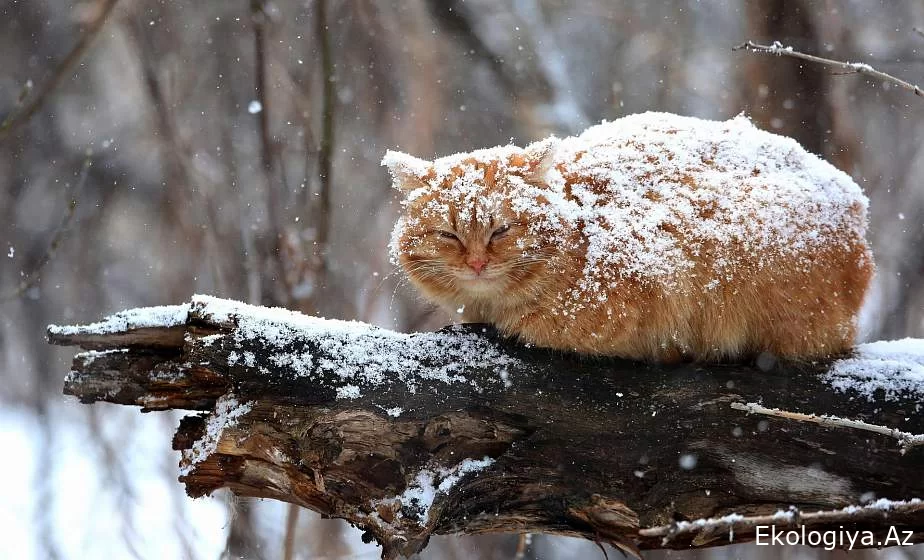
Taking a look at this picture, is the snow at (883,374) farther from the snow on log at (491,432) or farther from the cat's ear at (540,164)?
the cat's ear at (540,164)

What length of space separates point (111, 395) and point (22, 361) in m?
6.15

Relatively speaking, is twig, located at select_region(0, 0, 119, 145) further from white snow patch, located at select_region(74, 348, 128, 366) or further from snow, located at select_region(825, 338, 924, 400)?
snow, located at select_region(825, 338, 924, 400)

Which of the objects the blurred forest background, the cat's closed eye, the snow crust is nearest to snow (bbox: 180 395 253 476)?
the snow crust

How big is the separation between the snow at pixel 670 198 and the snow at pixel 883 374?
1.49 ft

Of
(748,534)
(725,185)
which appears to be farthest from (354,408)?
(725,185)

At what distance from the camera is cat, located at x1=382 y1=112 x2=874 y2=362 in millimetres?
3152

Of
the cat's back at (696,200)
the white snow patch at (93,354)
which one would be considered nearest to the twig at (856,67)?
the cat's back at (696,200)

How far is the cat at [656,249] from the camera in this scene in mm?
3152

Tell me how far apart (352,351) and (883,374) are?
6.36 ft

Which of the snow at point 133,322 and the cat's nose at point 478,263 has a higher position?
the snow at point 133,322

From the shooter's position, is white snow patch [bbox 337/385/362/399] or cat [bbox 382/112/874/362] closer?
white snow patch [bbox 337/385/362/399]

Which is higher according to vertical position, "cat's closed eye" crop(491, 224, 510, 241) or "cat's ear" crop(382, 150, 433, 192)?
"cat's ear" crop(382, 150, 433, 192)

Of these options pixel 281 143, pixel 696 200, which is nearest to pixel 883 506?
pixel 696 200

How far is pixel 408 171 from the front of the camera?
11.6ft
